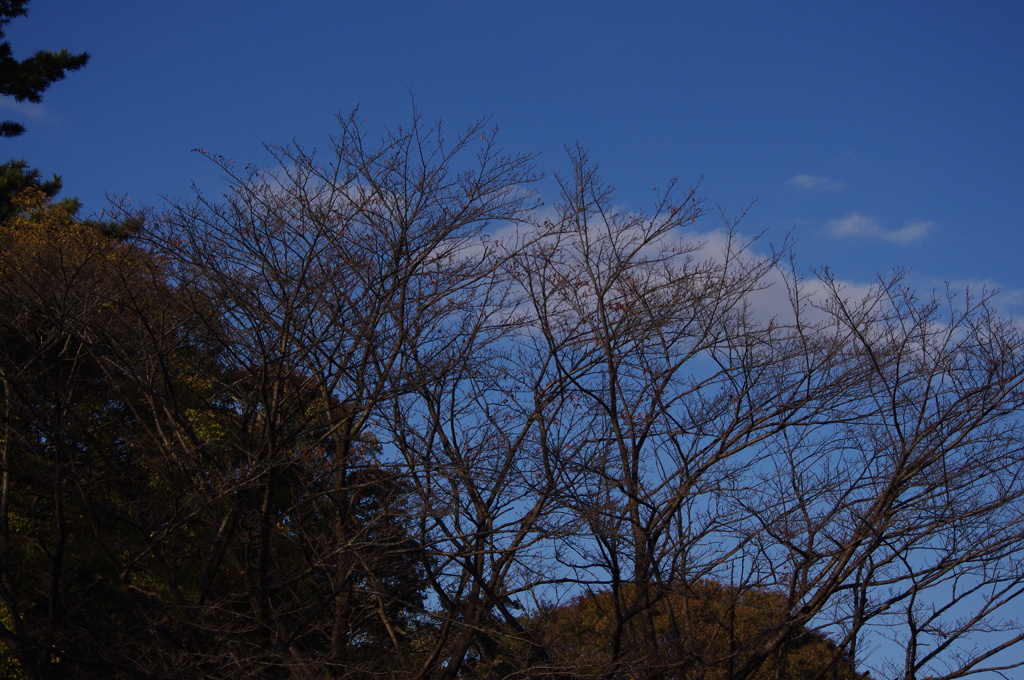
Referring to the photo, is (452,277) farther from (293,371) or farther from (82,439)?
(82,439)

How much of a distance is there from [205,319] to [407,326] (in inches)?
68.4

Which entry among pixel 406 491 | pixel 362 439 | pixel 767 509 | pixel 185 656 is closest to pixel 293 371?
pixel 362 439

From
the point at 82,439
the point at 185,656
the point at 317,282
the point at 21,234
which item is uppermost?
the point at 21,234

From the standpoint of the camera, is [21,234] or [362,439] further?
[21,234]

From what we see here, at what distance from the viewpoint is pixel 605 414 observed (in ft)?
28.2

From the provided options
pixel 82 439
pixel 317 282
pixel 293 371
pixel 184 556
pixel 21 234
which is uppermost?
pixel 21 234

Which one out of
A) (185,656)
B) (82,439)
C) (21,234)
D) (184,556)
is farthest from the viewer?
(21,234)

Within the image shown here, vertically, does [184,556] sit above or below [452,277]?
below

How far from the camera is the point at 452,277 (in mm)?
8062

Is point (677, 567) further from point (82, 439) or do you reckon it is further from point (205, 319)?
point (82, 439)

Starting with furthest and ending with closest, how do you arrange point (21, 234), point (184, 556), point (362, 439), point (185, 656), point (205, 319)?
point (21, 234)
point (184, 556)
point (362, 439)
point (205, 319)
point (185, 656)

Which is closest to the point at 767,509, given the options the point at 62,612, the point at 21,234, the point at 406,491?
the point at 406,491

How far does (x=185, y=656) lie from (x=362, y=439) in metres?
2.30

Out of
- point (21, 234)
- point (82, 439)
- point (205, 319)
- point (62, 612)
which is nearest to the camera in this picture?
point (205, 319)
